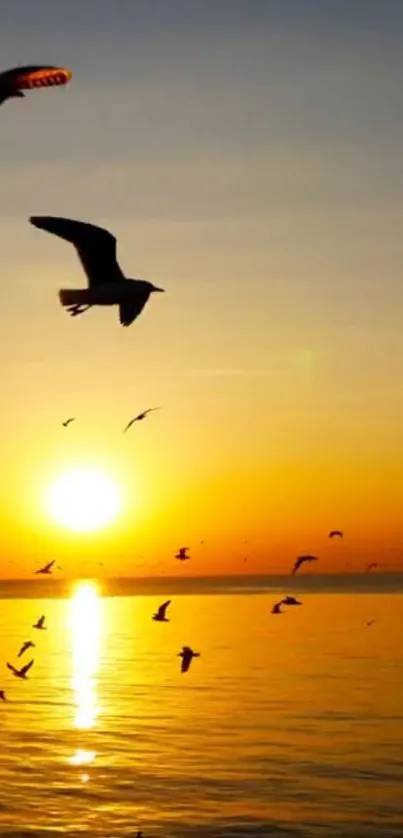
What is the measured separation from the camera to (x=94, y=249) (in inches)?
816

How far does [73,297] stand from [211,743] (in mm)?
25655

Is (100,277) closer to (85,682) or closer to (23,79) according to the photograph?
(23,79)

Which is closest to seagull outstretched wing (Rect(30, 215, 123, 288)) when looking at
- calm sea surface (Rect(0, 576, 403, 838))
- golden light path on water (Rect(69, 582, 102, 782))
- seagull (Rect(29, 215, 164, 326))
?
seagull (Rect(29, 215, 164, 326))

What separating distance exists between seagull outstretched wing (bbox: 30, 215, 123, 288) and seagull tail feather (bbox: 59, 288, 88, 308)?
0.31 metres

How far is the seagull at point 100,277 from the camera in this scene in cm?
2014

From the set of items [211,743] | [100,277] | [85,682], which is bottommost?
[211,743]

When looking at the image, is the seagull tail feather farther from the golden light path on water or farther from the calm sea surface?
the golden light path on water

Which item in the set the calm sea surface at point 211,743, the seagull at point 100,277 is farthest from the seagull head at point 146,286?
the calm sea surface at point 211,743

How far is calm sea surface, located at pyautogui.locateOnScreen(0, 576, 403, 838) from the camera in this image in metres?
31.6

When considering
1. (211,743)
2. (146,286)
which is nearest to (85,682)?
(211,743)

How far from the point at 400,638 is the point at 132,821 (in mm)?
57254

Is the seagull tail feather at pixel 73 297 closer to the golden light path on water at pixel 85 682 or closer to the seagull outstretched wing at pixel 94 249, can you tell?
the seagull outstretched wing at pixel 94 249

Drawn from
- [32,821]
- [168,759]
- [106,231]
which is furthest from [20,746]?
[106,231]

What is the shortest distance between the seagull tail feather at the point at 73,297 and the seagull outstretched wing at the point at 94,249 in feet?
1.01
